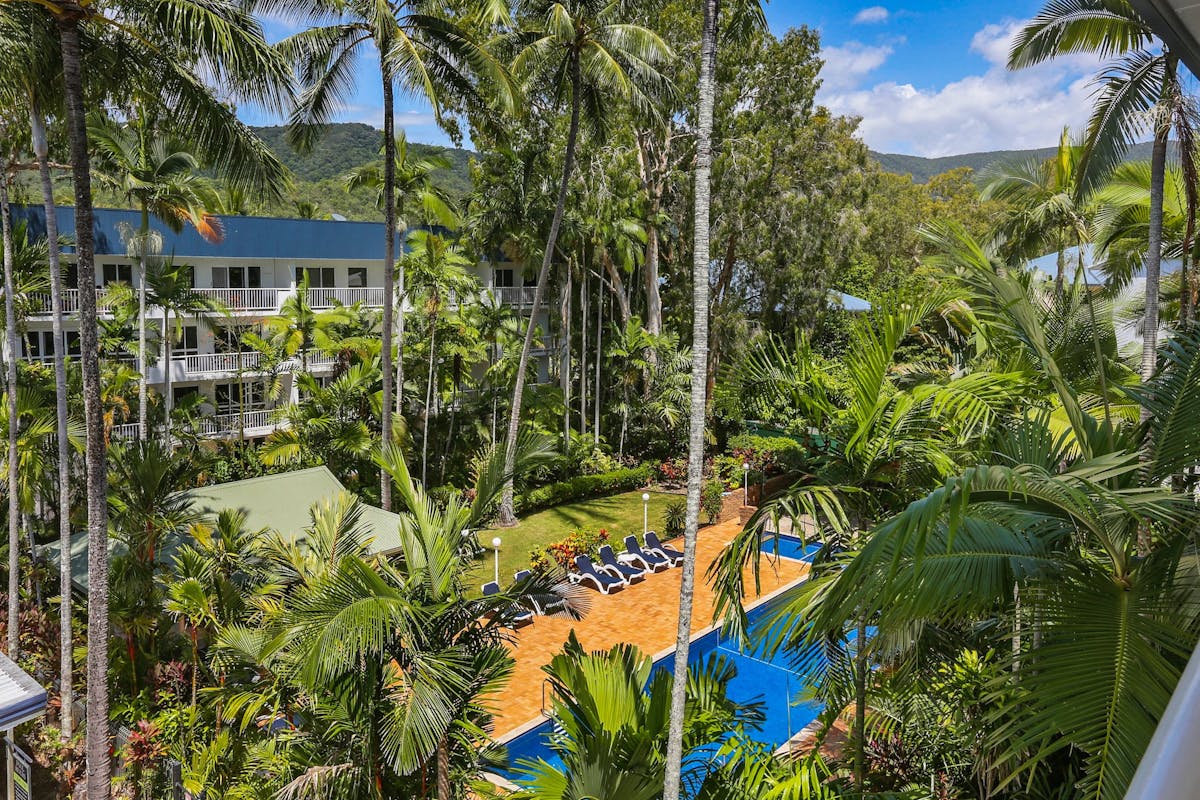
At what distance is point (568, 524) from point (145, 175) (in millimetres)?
12434

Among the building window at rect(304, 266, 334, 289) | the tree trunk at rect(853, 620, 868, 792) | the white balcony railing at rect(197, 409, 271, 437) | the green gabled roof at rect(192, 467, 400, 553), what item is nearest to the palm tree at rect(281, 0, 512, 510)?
the green gabled roof at rect(192, 467, 400, 553)

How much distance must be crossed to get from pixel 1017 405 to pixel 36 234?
869 inches

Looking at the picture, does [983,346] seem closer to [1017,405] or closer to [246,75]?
[1017,405]

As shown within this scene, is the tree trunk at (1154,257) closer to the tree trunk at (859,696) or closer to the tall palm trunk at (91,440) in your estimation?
the tree trunk at (859,696)

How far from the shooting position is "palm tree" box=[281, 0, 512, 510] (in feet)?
43.2

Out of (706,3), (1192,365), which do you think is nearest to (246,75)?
(706,3)

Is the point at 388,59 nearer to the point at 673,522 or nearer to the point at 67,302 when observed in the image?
the point at 673,522

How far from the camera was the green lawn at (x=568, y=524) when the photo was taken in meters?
18.7

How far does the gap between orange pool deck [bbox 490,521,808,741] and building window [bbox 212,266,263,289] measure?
14.6m

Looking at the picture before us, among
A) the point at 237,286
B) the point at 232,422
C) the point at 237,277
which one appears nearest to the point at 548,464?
the point at 232,422

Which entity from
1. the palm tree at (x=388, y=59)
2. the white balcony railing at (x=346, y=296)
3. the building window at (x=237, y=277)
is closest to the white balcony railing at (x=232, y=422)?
the white balcony railing at (x=346, y=296)

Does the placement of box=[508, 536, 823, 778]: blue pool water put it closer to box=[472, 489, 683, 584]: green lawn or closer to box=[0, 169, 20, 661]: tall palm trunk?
box=[472, 489, 683, 584]: green lawn

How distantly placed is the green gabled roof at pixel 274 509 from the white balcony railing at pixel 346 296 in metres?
10.3

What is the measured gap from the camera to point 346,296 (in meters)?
25.6
